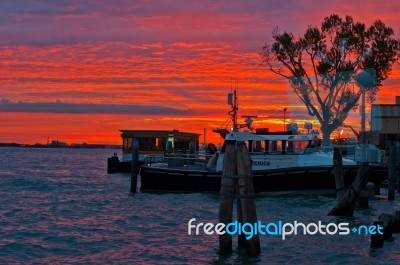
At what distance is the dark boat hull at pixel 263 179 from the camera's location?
30.9 metres

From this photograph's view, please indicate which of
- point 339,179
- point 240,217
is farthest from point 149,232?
point 339,179

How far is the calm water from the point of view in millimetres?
A: 16375

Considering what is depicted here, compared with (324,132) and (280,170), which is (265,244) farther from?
(324,132)

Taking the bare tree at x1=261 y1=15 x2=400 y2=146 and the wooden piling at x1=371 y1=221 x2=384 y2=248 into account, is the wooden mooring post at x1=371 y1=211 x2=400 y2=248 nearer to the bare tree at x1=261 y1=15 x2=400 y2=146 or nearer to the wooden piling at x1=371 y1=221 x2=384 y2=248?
the wooden piling at x1=371 y1=221 x2=384 y2=248

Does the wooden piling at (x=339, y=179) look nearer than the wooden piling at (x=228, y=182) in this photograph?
No

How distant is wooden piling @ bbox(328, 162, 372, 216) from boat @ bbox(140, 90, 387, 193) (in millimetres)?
8378

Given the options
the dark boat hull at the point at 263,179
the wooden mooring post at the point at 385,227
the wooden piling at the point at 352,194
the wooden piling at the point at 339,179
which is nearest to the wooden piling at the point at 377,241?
the wooden mooring post at the point at 385,227

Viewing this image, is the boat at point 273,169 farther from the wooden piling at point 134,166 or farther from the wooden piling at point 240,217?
the wooden piling at point 240,217

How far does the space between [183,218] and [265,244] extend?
7.03 meters

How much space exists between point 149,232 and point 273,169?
38.4 feet

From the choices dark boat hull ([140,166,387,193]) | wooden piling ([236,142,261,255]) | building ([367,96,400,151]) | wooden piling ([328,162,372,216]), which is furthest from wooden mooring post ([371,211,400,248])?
building ([367,96,400,151])

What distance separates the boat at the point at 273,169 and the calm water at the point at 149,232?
34.1 inches

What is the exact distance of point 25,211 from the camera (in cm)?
2738

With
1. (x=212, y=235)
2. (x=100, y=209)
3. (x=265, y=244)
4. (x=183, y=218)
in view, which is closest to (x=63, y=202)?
(x=100, y=209)
